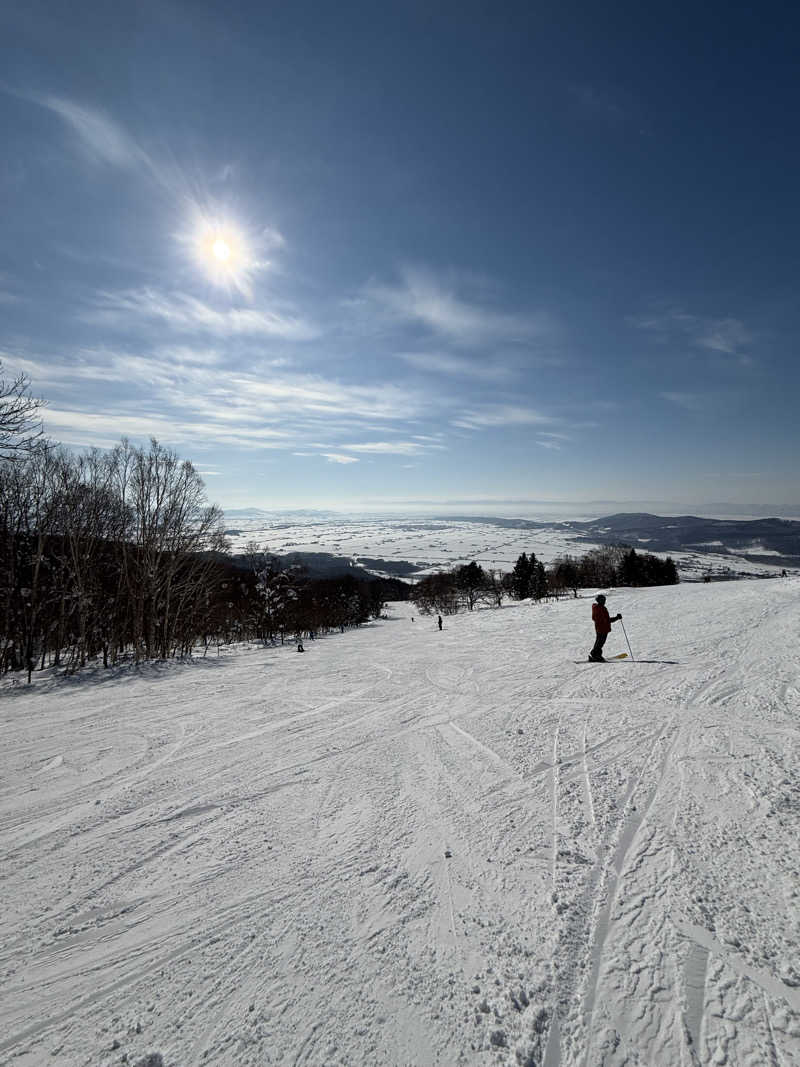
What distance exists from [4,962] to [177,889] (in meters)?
0.95

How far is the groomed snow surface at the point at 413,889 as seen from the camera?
81.7 inches

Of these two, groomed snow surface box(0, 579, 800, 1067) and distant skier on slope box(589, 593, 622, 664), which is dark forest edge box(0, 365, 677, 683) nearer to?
groomed snow surface box(0, 579, 800, 1067)

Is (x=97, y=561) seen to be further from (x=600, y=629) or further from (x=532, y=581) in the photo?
(x=532, y=581)

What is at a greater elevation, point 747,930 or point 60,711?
point 747,930

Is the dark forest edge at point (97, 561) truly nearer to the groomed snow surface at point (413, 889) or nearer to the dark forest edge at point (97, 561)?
the dark forest edge at point (97, 561)

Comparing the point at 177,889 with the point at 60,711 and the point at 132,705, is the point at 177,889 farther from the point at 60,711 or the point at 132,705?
the point at 60,711

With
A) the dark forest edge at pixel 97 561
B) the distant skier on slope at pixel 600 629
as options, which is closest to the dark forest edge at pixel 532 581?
the dark forest edge at pixel 97 561

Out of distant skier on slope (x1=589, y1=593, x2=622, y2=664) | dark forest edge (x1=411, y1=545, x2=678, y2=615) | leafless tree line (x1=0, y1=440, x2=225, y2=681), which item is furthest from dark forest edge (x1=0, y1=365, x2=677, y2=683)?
dark forest edge (x1=411, y1=545, x2=678, y2=615)

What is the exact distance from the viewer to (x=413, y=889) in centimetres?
303

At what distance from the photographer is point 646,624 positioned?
1559cm

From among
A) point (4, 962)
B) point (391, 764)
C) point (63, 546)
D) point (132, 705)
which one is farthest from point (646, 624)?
point (63, 546)

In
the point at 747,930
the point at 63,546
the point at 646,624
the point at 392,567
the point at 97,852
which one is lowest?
the point at 392,567

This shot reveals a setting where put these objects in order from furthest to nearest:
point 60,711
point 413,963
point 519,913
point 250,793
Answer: point 60,711, point 250,793, point 519,913, point 413,963

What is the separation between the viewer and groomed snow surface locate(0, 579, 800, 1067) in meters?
2.08
